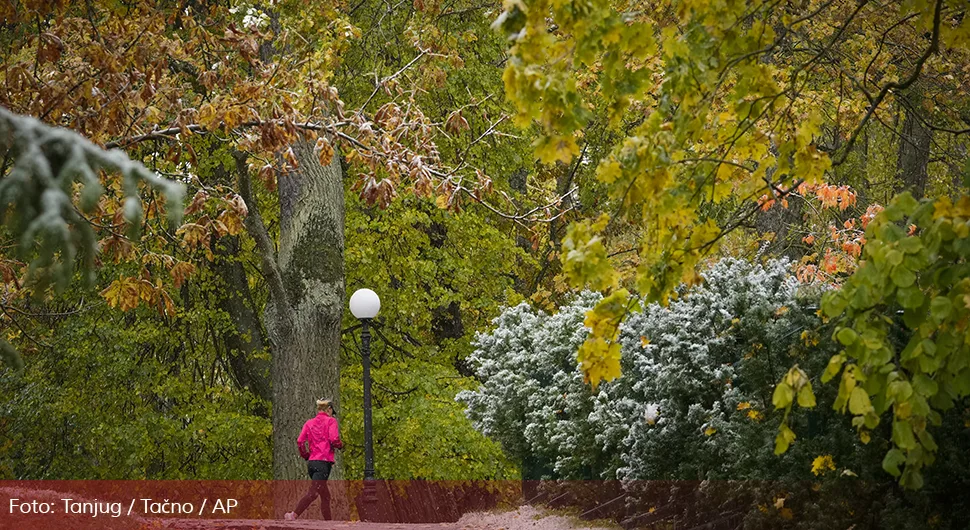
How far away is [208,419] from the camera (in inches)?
771

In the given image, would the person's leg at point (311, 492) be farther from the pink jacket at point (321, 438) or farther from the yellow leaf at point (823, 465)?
the yellow leaf at point (823, 465)

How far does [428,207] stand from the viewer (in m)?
20.4

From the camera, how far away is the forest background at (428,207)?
5074 mm

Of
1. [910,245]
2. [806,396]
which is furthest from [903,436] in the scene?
[910,245]

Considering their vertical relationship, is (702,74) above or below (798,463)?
above

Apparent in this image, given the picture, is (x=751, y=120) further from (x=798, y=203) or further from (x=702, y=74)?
(x=798, y=203)

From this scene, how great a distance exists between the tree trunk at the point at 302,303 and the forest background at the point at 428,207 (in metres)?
0.03

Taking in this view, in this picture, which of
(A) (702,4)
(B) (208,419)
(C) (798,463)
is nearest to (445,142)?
(B) (208,419)

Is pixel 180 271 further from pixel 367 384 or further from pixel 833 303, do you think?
pixel 833 303

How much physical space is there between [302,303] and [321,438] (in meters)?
2.56

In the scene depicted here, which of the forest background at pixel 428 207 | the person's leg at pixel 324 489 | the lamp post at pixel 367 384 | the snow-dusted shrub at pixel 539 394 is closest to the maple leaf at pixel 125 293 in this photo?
the forest background at pixel 428 207

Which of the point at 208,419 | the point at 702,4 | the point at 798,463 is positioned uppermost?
the point at 208,419

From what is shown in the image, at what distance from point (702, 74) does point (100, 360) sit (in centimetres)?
1572

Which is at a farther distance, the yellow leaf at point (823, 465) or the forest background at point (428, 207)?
the yellow leaf at point (823, 465)
